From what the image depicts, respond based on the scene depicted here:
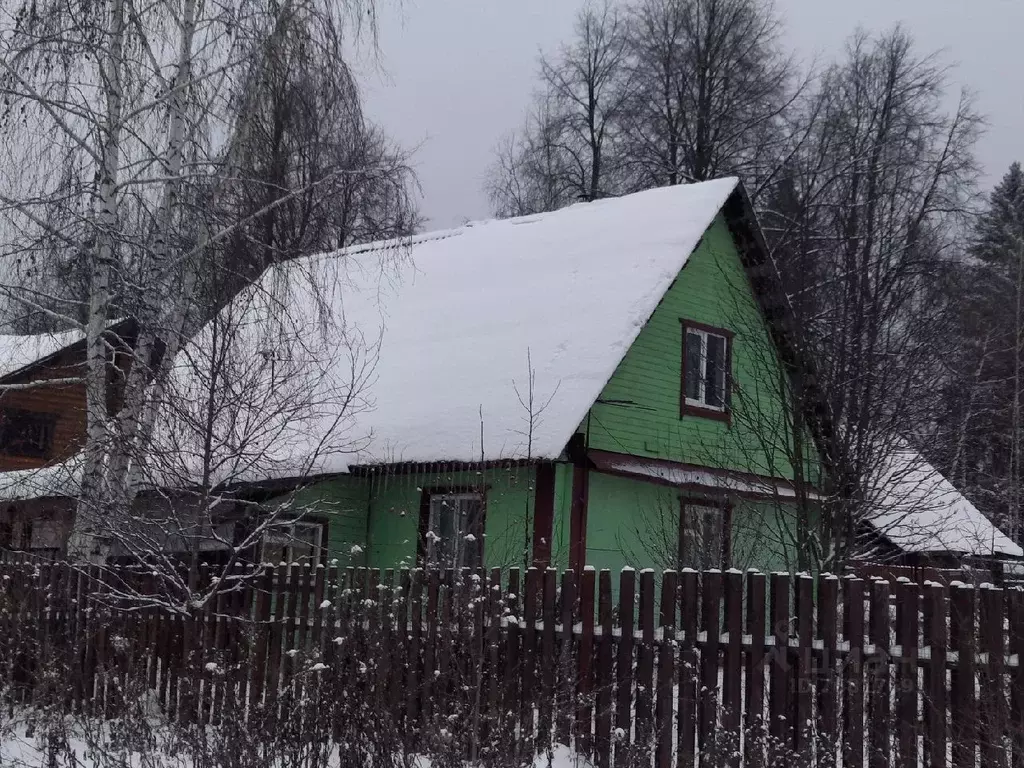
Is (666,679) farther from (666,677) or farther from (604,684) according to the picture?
(604,684)

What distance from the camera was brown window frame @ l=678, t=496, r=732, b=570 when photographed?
413 inches

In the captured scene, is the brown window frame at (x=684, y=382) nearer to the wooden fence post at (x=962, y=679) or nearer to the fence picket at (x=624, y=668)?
the fence picket at (x=624, y=668)

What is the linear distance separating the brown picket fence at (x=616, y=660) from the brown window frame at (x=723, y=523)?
295 cm

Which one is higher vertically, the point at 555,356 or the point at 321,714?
the point at 555,356

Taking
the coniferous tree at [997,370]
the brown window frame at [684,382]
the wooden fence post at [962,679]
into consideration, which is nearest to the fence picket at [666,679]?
the wooden fence post at [962,679]

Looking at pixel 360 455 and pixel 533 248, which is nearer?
pixel 360 455

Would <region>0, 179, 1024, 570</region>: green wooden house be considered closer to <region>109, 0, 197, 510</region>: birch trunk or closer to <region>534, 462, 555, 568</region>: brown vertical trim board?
<region>534, 462, 555, 568</region>: brown vertical trim board

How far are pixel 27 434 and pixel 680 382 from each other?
17643 mm

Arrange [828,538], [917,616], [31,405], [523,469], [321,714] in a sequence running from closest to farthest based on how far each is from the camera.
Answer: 1. [917,616]
2. [321,714]
3. [828,538]
4. [523,469]
5. [31,405]

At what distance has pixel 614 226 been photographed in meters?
16.3

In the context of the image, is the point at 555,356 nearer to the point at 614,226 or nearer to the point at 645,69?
the point at 614,226

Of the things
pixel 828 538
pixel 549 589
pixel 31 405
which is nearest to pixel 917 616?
pixel 549 589

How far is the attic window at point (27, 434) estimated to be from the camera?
2556 centimetres

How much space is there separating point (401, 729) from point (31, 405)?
22374mm
